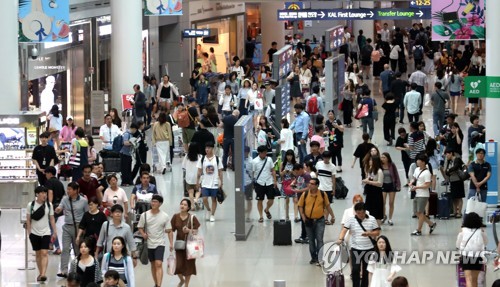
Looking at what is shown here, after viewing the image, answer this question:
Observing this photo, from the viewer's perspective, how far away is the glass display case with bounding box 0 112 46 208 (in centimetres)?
2314

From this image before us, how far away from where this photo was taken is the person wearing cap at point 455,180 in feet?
70.4

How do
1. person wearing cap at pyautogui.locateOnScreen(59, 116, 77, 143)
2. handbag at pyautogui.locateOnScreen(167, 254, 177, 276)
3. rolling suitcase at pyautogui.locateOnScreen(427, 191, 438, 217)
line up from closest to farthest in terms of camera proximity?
handbag at pyautogui.locateOnScreen(167, 254, 177, 276)
rolling suitcase at pyautogui.locateOnScreen(427, 191, 438, 217)
person wearing cap at pyautogui.locateOnScreen(59, 116, 77, 143)

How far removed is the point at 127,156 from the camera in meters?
25.2

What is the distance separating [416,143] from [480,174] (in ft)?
9.99

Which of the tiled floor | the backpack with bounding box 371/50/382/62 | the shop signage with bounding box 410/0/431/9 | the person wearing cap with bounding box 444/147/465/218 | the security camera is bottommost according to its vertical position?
the tiled floor

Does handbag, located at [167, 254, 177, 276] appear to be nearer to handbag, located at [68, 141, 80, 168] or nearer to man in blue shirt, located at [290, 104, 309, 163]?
handbag, located at [68, 141, 80, 168]

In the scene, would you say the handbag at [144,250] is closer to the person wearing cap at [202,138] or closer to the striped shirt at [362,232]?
the striped shirt at [362,232]

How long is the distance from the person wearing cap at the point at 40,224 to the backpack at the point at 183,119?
913 cm

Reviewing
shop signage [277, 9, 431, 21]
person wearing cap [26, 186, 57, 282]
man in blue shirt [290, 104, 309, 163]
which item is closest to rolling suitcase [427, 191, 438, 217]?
man in blue shirt [290, 104, 309, 163]

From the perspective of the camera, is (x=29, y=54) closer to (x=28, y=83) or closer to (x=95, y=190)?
(x=28, y=83)

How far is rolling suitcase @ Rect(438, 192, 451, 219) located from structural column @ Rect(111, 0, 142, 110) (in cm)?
1434

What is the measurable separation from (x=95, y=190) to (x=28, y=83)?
37.1ft

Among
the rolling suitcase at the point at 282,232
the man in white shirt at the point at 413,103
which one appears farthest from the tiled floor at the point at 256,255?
the man in white shirt at the point at 413,103

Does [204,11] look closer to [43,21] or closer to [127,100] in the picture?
[127,100]
